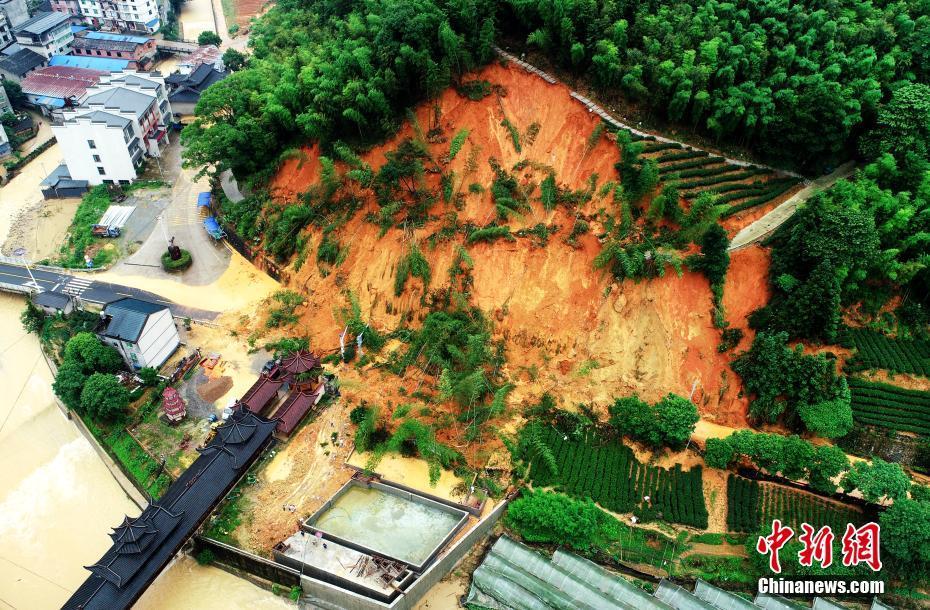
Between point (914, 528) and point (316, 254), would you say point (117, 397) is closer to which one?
point (316, 254)

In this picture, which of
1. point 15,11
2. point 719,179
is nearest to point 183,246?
point 719,179

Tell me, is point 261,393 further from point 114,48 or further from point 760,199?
point 114,48

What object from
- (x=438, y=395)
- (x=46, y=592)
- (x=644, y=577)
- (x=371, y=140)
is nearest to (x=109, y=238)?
(x=371, y=140)

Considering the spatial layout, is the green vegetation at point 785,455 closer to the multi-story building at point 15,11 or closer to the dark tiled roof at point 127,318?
the dark tiled roof at point 127,318

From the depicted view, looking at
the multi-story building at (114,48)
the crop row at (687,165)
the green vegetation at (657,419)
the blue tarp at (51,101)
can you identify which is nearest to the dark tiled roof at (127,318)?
the green vegetation at (657,419)

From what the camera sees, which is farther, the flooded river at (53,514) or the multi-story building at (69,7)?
the multi-story building at (69,7)

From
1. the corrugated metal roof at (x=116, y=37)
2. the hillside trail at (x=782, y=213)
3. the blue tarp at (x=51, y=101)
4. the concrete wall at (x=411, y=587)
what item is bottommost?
the concrete wall at (x=411, y=587)
